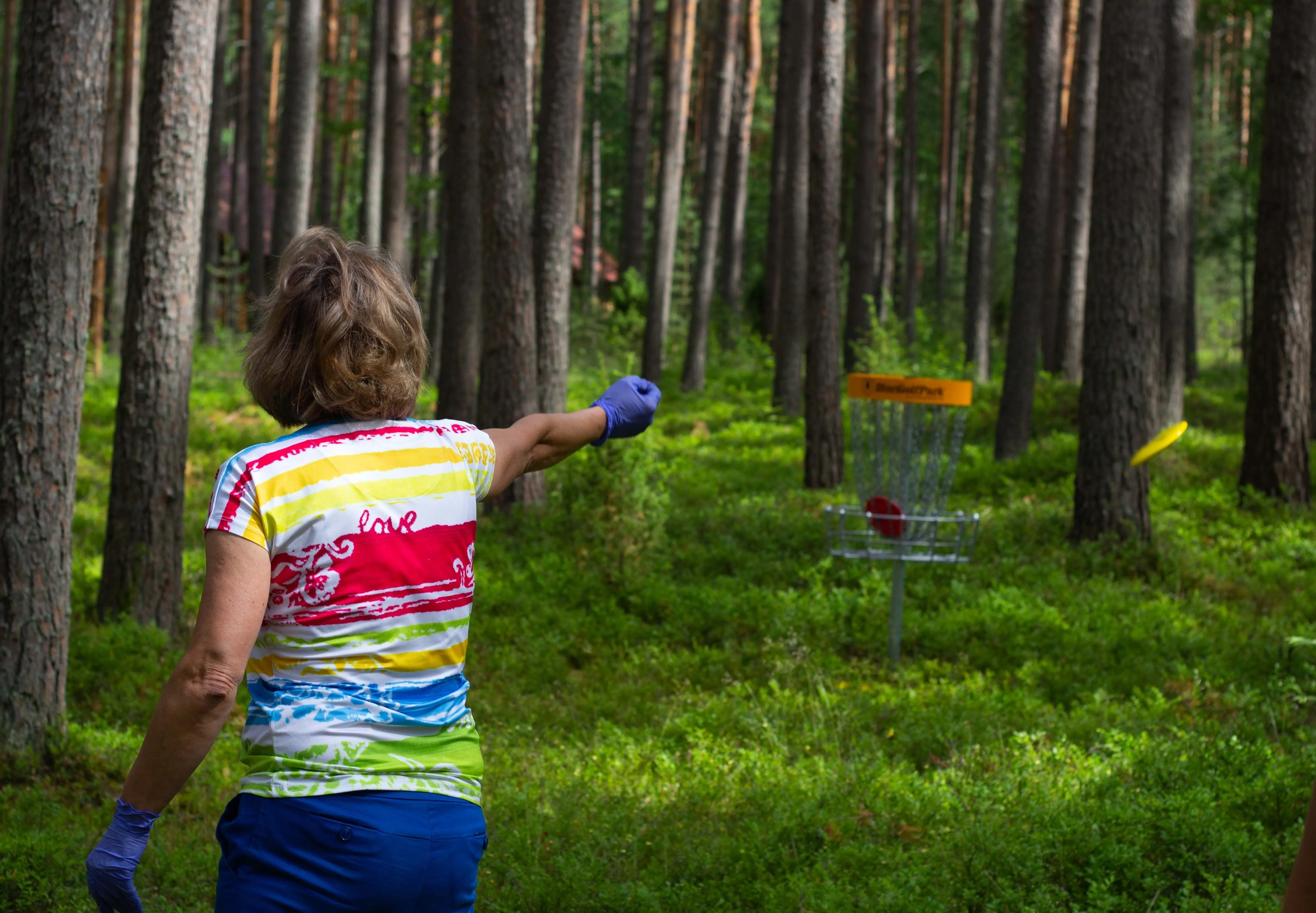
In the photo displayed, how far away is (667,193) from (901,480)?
13.7 meters

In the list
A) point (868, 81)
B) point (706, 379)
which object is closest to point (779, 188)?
point (706, 379)

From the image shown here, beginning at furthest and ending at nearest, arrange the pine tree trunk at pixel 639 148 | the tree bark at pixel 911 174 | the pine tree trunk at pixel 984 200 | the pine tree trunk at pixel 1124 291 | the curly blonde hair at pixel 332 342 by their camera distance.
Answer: the tree bark at pixel 911 174 < the pine tree trunk at pixel 639 148 < the pine tree trunk at pixel 984 200 < the pine tree trunk at pixel 1124 291 < the curly blonde hair at pixel 332 342

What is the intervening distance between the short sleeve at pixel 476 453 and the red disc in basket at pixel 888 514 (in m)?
4.89

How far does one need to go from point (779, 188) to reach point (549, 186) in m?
11.6

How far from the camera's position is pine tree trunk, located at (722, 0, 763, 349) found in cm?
2131

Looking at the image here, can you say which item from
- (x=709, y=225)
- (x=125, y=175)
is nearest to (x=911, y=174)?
(x=709, y=225)

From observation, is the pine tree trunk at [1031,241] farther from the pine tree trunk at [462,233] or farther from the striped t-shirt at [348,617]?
the striped t-shirt at [348,617]

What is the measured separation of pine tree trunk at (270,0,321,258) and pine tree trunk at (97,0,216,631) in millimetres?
7773

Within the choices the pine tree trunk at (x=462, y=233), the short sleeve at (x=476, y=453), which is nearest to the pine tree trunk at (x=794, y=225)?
the pine tree trunk at (x=462, y=233)

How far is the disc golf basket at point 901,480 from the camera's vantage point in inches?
267

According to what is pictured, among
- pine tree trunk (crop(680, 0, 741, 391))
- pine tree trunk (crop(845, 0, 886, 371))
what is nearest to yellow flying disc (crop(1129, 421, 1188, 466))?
pine tree trunk (crop(845, 0, 886, 371))

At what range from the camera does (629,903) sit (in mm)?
4082

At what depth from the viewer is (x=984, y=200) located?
17.7 meters

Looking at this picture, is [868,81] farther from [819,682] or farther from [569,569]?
[819,682]
